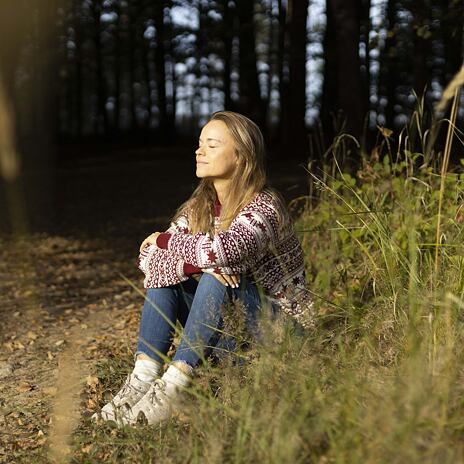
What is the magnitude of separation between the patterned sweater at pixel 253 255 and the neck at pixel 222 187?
0.54 ft

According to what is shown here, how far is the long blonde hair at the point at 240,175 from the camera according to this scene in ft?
9.98

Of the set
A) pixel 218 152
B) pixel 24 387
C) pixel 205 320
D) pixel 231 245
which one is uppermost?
pixel 218 152

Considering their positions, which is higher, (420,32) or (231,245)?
(420,32)

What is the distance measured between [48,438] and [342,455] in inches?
53.8

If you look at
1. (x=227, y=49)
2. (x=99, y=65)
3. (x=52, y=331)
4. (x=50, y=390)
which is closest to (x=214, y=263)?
(x=50, y=390)

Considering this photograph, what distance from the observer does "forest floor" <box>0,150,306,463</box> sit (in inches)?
119

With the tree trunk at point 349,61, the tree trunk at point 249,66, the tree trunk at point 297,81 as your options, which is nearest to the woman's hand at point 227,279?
the tree trunk at point 349,61

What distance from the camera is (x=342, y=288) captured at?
3.94m

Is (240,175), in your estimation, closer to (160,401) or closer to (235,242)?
(235,242)

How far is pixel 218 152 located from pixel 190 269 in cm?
49

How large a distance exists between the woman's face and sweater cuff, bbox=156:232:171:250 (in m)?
0.29

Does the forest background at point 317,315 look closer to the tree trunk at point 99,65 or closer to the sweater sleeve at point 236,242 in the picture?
the sweater sleeve at point 236,242

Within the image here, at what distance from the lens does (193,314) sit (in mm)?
2771

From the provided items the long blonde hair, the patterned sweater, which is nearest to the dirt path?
the patterned sweater
